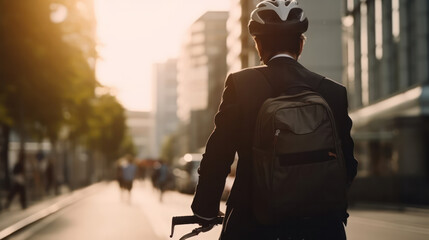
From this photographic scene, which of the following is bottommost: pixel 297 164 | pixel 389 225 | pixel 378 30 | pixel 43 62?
pixel 389 225

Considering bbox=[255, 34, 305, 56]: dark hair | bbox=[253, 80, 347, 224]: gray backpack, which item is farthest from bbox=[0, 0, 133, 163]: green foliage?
bbox=[253, 80, 347, 224]: gray backpack

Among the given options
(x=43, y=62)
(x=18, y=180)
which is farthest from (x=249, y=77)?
(x=18, y=180)

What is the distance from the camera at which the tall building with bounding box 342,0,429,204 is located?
93.3ft

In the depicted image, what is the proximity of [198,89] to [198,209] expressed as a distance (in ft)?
394

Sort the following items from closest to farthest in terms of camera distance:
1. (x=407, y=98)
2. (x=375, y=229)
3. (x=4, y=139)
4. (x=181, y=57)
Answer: (x=375, y=229)
(x=407, y=98)
(x=4, y=139)
(x=181, y=57)

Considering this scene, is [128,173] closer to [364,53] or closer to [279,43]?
[364,53]

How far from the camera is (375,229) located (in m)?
15.9

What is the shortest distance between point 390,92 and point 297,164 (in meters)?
38.1

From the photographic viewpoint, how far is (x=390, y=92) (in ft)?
131

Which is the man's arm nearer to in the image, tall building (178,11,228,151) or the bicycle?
the bicycle

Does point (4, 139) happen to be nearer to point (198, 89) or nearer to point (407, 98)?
point (407, 98)

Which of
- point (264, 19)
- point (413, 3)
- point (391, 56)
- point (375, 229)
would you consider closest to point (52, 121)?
point (375, 229)

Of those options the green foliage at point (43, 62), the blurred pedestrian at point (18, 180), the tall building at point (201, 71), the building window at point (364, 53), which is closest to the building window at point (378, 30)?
the building window at point (364, 53)

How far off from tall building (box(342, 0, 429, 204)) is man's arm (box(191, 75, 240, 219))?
24.5m
